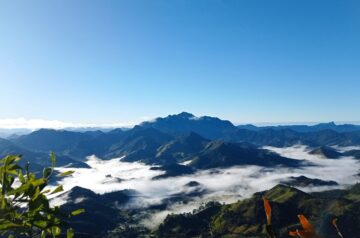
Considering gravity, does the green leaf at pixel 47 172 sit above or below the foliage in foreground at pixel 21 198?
above

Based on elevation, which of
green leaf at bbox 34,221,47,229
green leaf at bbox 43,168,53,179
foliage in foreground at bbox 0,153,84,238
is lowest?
green leaf at bbox 34,221,47,229

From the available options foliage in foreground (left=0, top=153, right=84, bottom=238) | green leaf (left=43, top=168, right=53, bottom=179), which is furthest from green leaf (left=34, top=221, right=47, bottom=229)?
green leaf (left=43, top=168, right=53, bottom=179)

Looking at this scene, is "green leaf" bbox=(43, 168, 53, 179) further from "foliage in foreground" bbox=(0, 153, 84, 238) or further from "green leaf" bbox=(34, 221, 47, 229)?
"green leaf" bbox=(34, 221, 47, 229)

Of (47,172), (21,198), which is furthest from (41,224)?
(47,172)

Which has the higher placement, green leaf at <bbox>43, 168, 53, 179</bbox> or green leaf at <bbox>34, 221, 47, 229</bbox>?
green leaf at <bbox>43, 168, 53, 179</bbox>

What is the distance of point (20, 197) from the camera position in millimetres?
10312

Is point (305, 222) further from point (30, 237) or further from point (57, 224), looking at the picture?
point (57, 224)

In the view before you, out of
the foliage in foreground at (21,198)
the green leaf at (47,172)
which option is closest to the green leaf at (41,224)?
the foliage in foreground at (21,198)

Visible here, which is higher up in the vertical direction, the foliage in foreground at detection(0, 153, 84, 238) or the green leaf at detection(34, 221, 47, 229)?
the foliage in foreground at detection(0, 153, 84, 238)

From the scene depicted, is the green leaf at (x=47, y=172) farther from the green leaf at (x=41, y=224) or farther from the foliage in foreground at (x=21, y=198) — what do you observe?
the green leaf at (x=41, y=224)

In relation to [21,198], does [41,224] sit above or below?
below

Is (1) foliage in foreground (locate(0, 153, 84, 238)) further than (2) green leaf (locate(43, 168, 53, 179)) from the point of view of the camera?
No

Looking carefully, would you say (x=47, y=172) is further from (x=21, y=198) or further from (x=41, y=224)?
(x=41, y=224)

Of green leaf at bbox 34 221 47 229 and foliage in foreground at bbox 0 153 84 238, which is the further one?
green leaf at bbox 34 221 47 229
